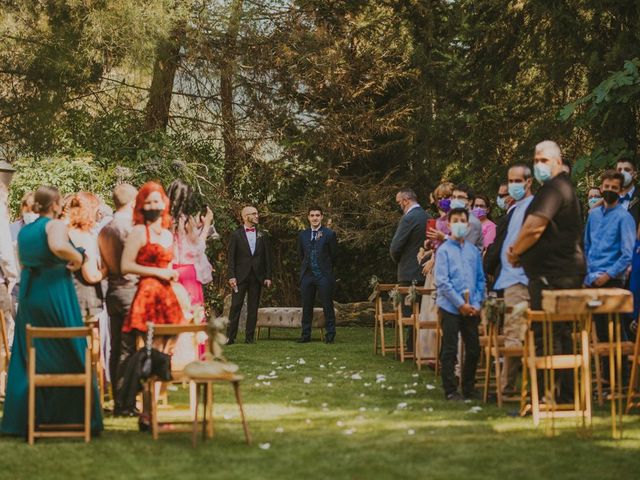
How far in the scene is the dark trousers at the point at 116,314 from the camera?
9.62 meters

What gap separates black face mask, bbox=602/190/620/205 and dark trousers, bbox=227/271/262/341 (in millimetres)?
7595

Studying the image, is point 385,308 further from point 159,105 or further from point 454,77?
point 159,105

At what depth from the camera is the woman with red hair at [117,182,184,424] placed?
884 cm

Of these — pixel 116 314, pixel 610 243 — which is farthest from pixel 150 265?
pixel 610 243

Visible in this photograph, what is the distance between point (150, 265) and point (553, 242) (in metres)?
3.05

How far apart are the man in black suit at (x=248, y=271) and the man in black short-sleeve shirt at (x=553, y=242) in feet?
28.2

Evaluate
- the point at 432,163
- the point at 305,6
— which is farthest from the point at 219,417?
the point at 305,6

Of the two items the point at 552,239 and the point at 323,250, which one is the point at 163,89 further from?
the point at 552,239

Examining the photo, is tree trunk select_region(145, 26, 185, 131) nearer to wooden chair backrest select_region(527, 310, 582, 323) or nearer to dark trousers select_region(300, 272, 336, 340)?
dark trousers select_region(300, 272, 336, 340)

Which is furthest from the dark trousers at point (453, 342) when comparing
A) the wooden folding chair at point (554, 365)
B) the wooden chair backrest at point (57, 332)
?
the wooden chair backrest at point (57, 332)

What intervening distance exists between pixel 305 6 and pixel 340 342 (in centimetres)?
887

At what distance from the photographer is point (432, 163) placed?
2278 centimetres

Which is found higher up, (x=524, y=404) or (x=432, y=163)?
(x=432, y=163)

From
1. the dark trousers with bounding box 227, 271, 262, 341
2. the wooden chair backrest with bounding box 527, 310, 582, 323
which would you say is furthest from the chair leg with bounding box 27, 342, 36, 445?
the dark trousers with bounding box 227, 271, 262, 341
